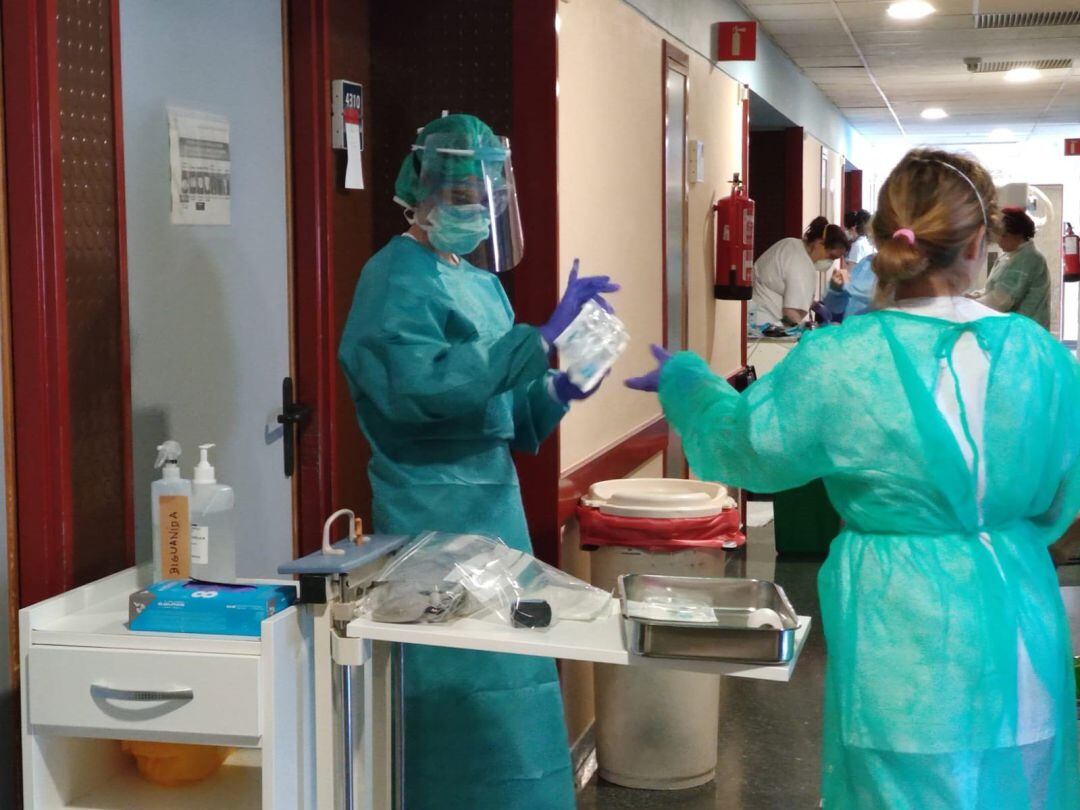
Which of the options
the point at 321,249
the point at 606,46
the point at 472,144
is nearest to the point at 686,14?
the point at 606,46

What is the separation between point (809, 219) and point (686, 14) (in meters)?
5.84

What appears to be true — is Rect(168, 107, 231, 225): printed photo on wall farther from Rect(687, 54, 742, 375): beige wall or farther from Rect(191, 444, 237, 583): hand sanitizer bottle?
Rect(687, 54, 742, 375): beige wall

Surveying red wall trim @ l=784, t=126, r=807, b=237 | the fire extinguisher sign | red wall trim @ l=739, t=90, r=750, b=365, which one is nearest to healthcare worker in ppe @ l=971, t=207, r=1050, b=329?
red wall trim @ l=784, t=126, r=807, b=237

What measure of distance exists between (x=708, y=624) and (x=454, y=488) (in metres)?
0.78

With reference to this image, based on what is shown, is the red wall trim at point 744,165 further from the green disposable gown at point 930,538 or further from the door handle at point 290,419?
the green disposable gown at point 930,538

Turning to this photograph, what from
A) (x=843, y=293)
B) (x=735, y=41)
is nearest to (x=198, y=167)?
(x=735, y=41)

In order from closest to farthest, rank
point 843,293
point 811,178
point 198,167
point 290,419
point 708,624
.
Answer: point 708,624 < point 198,167 < point 290,419 < point 843,293 < point 811,178

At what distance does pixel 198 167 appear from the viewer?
2605mm

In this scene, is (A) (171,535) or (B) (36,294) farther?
(A) (171,535)

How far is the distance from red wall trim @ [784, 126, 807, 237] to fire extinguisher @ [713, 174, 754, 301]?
13.1ft

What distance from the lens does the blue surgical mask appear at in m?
2.43

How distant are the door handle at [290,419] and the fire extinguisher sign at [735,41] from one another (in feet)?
12.0

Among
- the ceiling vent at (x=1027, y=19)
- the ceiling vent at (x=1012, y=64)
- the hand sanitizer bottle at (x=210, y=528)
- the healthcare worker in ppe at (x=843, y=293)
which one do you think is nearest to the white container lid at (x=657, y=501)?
the hand sanitizer bottle at (x=210, y=528)

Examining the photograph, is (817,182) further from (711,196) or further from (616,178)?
(616,178)
